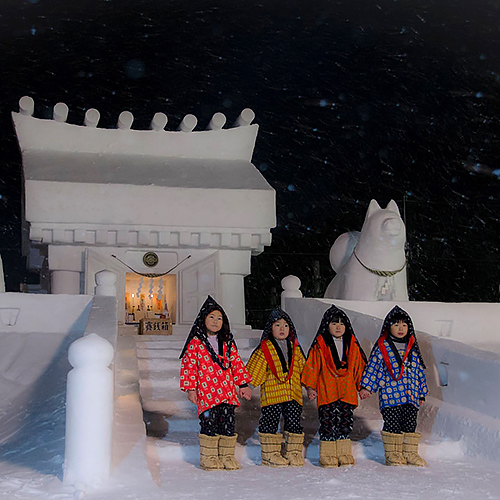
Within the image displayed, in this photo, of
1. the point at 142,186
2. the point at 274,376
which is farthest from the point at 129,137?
the point at 274,376

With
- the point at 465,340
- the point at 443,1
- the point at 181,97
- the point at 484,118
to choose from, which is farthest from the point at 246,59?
the point at 465,340

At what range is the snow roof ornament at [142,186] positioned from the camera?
1344cm

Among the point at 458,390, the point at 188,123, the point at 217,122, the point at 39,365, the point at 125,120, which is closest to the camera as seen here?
the point at 458,390

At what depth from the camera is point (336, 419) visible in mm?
5926

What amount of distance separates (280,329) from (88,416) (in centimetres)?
183

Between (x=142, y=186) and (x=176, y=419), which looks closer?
(x=176, y=419)

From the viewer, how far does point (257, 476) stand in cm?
553

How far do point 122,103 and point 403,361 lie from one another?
2025 centimetres

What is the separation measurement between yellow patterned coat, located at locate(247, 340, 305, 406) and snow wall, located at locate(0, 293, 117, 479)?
4.51 feet

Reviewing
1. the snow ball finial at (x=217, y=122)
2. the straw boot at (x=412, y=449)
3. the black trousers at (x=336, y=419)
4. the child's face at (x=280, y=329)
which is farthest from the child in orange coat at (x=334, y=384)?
the snow ball finial at (x=217, y=122)

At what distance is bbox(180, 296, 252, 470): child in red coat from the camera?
571 cm

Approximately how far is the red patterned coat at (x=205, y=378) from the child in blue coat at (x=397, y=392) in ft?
3.52

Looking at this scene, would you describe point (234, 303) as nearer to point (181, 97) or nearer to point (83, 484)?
point (83, 484)

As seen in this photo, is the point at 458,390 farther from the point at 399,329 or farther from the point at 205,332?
the point at 205,332
